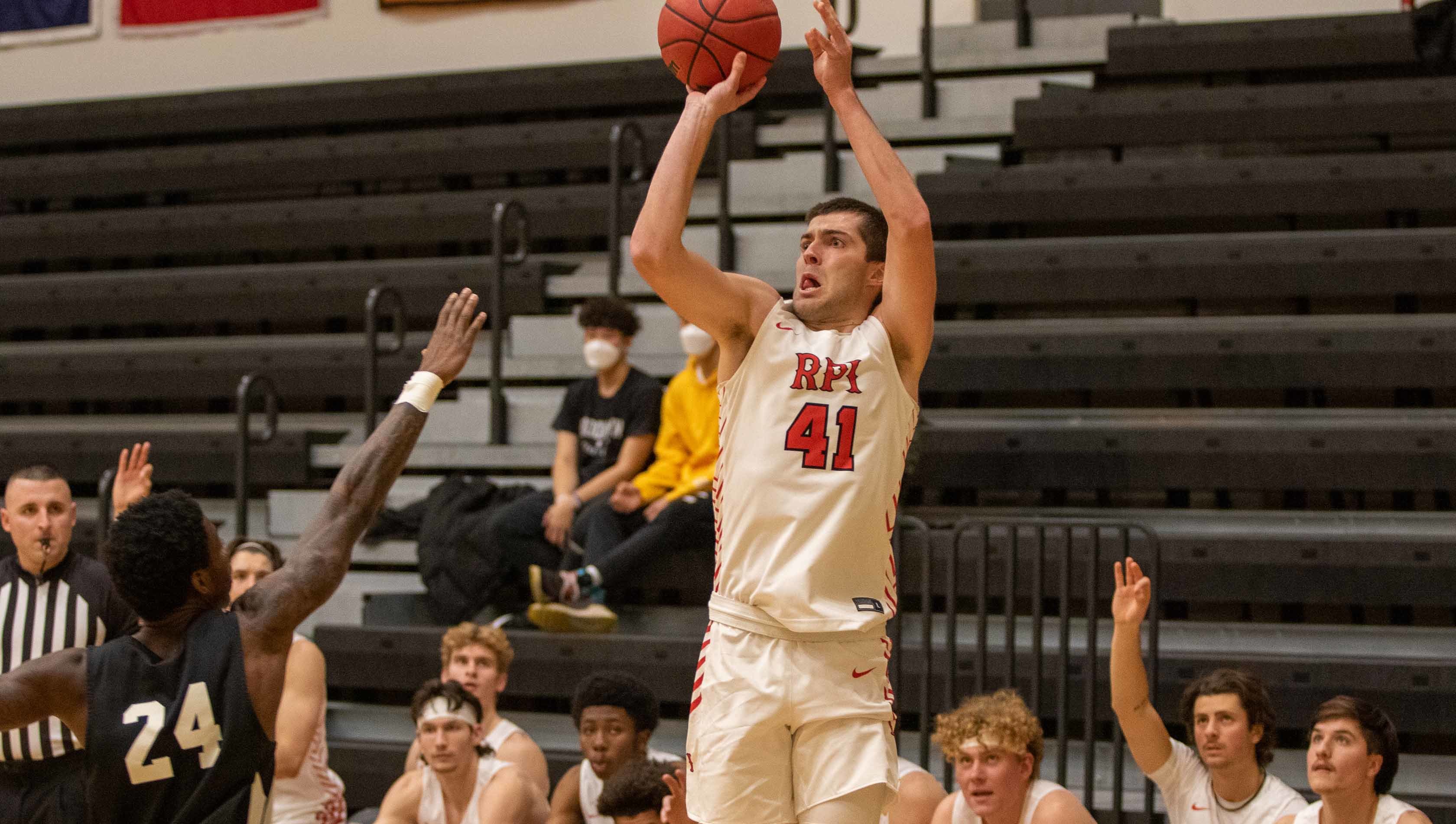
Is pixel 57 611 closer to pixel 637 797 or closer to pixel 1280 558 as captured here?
pixel 637 797

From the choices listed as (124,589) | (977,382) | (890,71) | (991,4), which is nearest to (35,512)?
(124,589)

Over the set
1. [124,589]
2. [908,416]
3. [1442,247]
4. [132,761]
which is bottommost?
[132,761]

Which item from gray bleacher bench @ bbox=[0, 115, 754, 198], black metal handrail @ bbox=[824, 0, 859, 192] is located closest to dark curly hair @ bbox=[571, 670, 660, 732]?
black metal handrail @ bbox=[824, 0, 859, 192]

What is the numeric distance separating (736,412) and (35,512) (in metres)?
2.78

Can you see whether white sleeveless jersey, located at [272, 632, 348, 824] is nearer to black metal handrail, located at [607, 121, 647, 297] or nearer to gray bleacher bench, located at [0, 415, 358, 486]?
gray bleacher bench, located at [0, 415, 358, 486]

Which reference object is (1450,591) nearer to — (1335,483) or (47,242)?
(1335,483)

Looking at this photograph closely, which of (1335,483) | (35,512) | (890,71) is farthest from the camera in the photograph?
(890,71)

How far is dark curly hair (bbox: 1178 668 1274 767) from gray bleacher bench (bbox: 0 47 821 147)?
4902 mm

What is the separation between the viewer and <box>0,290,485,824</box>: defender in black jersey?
2.69 meters

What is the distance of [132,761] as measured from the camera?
2.68 m

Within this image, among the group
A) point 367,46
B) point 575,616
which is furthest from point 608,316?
point 367,46

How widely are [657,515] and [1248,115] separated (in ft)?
11.7

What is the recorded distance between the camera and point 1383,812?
4.44m

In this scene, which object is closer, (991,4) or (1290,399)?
(1290,399)
